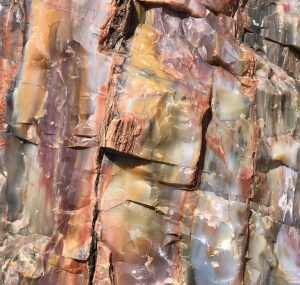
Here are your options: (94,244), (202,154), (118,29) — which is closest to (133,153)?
(202,154)

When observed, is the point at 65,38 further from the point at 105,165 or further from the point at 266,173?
the point at 266,173

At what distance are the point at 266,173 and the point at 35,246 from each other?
208cm

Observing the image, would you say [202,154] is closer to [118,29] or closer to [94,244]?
[94,244]

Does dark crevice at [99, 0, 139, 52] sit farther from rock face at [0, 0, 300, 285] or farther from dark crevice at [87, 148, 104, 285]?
dark crevice at [87, 148, 104, 285]

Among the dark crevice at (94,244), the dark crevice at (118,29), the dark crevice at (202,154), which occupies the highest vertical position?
the dark crevice at (118,29)

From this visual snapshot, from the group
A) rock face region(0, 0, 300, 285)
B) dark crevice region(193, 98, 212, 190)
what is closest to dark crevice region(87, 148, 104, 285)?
rock face region(0, 0, 300, 285)

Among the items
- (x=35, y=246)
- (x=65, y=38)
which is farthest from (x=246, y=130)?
(x=35, y=246)

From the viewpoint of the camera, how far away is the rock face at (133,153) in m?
4.40

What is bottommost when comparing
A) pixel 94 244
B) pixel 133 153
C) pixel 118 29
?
pixel 94 244

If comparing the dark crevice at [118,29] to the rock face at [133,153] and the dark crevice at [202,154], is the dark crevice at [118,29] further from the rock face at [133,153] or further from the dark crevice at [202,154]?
the dark crevice at [202,154]

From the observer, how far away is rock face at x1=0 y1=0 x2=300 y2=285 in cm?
440

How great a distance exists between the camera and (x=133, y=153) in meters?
4.35

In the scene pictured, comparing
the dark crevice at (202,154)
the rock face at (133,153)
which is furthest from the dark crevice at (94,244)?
the dark crevice at (202,154)

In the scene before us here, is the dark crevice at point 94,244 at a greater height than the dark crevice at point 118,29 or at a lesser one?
lesser
